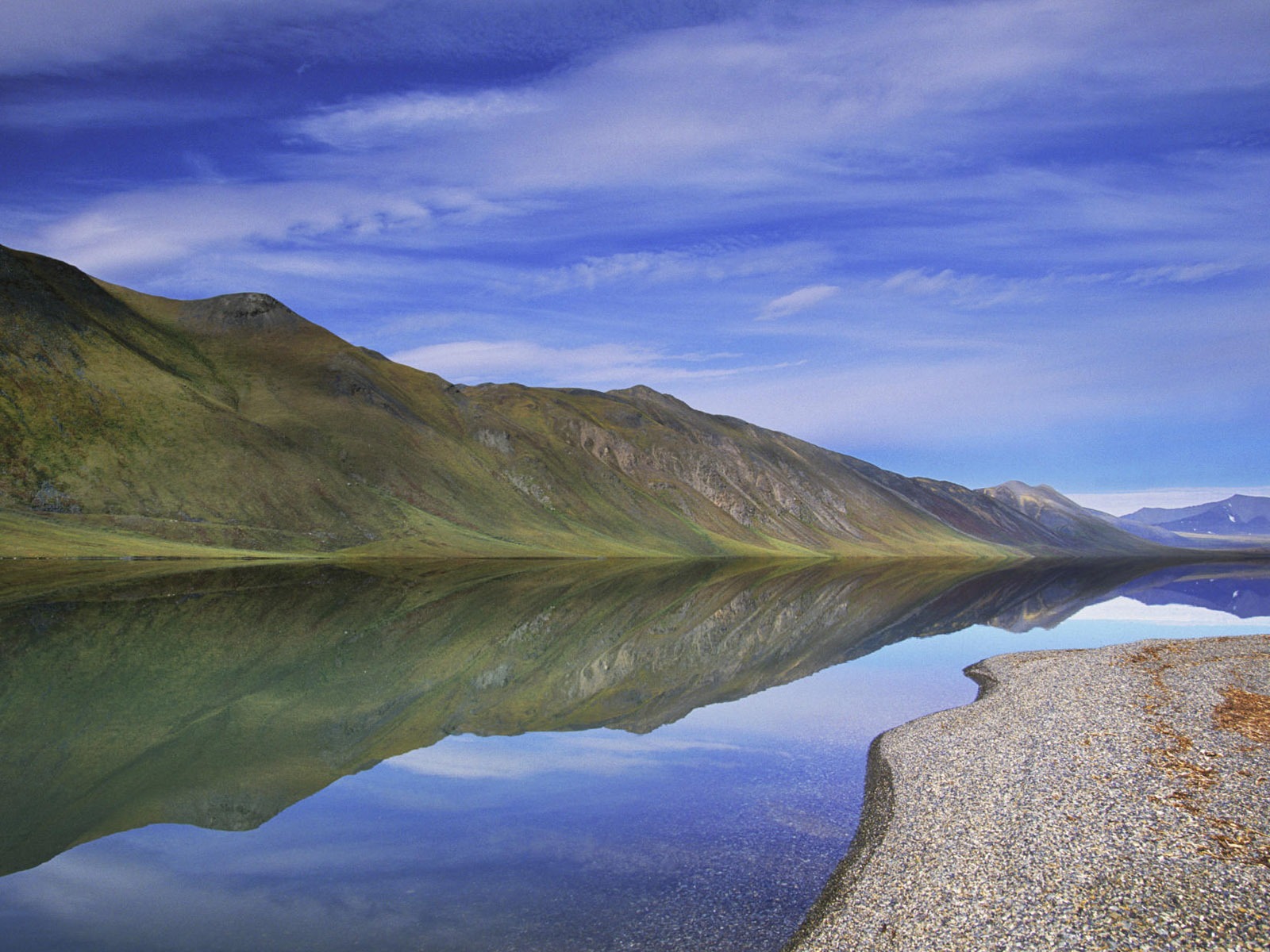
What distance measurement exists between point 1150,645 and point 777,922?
4833 centimetres

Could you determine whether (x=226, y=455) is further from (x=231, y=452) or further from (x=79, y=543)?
(x=79, y=543)

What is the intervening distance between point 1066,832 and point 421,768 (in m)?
18.7

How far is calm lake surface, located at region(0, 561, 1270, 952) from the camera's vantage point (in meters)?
16.5

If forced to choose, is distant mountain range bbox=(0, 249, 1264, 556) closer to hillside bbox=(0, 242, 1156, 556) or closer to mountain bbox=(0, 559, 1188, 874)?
hillside bbox=(0, 242, 1156, 556)

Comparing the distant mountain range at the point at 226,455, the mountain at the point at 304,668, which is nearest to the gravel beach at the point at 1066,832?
the mountain at the point at 304,668

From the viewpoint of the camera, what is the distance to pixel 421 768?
26.8 meters

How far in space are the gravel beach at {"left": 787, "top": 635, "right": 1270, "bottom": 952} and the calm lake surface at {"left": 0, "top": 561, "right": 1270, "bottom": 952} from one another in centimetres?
180

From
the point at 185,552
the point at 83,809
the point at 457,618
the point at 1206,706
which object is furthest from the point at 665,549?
the point at 83,809

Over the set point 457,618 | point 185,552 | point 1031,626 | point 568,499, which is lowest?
point 1031,626

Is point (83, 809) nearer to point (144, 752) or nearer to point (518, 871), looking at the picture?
point (144, 752)

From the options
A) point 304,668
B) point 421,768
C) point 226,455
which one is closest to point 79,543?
point 226,455

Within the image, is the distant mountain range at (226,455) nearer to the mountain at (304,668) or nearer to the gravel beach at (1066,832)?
the mountain at (304,668)

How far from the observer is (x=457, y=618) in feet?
196

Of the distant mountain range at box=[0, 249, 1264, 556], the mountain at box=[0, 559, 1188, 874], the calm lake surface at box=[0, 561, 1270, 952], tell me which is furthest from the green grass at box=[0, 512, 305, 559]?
the calm lake surface at box=[0, 561, 1270, 952]
